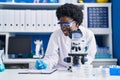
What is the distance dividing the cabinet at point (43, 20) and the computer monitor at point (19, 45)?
0.08 metres

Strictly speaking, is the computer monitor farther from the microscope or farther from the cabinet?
the microscope

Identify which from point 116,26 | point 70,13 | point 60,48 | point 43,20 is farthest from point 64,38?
point 116,26

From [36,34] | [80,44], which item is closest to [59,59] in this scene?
[80,44]

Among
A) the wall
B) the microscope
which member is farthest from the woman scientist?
the wall

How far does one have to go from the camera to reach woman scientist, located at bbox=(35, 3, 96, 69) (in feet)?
5.87

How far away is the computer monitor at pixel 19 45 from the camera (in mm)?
2873

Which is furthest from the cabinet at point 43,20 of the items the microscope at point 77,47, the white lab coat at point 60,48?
the microscope at point 77,47

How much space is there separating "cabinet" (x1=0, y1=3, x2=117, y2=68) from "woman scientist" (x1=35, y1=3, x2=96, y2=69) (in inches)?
37.2

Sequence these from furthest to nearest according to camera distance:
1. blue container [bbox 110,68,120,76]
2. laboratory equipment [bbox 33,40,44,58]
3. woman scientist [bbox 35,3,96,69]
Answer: laboratory equipment [bbox 33,40,44,58], woman scientist [bbox 35,3,96,69], blue container [bbox 110,68,120,76]

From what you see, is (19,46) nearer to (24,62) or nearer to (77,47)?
(24,62)

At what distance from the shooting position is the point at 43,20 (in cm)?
294

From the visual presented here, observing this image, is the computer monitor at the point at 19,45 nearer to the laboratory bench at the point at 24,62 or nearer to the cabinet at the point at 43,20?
the cabinet at the point at 43,20

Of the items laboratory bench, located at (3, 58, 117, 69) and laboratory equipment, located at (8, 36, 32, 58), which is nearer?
laboratory bench, located at (3, 58, 117, 69)

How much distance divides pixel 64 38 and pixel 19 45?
104 centimetres
